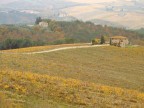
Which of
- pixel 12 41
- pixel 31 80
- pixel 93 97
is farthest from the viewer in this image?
pixel 12 41

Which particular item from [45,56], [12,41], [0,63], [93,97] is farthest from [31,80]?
[12,41]

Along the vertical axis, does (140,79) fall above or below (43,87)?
below

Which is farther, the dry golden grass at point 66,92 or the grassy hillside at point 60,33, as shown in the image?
the grassy hillside at point 60,33

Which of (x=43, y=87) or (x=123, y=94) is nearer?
(x=43, y=87)

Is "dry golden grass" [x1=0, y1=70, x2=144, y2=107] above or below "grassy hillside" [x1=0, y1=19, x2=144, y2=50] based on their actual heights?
above

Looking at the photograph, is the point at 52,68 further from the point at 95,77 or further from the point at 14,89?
the point at 14,89

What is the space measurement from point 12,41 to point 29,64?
5808cm

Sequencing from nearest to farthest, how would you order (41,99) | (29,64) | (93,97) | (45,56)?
(41,99) < (93,97) < (29,64) < (45,56)

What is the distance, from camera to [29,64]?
33844mm

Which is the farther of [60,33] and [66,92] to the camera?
[60,33]

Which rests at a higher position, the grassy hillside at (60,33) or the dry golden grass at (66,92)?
the dry golden grass at (66,92)

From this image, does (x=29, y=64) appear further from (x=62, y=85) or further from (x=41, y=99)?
(x=41, y=99)

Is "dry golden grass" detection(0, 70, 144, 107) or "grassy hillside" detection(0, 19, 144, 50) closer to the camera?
"dry golden grass" detection(0, 70, 144, 107)

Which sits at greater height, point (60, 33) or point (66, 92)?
point (66, 92)
